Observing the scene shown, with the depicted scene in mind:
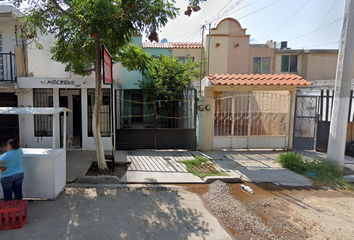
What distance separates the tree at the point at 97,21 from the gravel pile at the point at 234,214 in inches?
132

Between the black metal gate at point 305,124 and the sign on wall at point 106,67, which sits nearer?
the sign on wall at point 106,67

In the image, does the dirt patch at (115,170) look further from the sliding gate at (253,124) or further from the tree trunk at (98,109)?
the sliding gate at (253,124)

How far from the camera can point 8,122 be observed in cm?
812

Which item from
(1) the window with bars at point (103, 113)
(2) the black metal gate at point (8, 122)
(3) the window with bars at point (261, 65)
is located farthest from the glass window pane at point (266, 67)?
(2) the black metal gate at point (8, 122)

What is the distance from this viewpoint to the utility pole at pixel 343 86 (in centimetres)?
596

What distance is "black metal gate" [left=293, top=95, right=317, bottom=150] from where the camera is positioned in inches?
346

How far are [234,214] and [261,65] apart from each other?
1464cm

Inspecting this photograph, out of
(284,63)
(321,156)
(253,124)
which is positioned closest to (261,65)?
(284,63)

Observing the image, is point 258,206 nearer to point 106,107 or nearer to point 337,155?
point 337,155

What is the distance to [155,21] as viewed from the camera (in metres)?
5.75

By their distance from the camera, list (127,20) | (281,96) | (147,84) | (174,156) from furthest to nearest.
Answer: (147,84), (281,96), (174,156), (127,20)

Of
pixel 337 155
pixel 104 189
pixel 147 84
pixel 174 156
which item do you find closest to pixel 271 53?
pixel 147 84

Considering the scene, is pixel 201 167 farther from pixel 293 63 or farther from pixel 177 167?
pixel 293 63

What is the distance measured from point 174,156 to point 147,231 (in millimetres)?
4351
